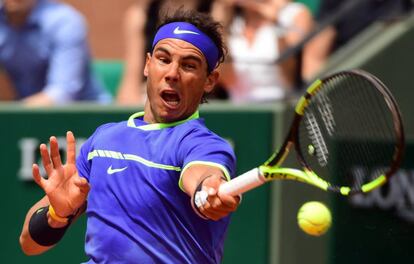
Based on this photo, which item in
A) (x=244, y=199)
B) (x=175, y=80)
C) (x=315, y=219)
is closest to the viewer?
(x=315, y=219)

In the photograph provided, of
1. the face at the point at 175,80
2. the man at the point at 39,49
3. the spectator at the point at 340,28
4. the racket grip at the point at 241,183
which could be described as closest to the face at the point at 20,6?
the man at the point at 39,49

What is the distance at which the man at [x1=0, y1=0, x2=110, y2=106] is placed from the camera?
7.17 m

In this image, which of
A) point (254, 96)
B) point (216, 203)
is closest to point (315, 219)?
point (216, 203)

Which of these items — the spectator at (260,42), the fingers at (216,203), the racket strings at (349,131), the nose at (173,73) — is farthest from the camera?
the spectator at (260,42)

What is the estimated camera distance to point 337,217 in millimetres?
6656

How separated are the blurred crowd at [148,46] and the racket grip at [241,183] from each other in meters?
3.54

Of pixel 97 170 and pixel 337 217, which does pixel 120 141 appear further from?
pixel 337 217

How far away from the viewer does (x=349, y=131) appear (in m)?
5.07

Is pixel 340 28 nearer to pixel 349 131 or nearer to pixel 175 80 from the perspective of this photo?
pixel 349 131

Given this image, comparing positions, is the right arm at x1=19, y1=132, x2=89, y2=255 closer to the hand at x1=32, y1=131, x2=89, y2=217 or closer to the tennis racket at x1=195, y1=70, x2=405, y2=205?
the hand at x1=32, y1=131, x2=89, y2=217

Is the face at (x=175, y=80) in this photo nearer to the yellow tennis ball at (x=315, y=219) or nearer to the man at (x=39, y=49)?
the yellow tennis ball at (x=315, y=219)

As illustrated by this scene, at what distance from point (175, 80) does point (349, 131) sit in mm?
1602

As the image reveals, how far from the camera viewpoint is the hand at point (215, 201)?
3248 millimetres

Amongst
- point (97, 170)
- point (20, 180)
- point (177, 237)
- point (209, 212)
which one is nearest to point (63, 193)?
point (97, 170)
